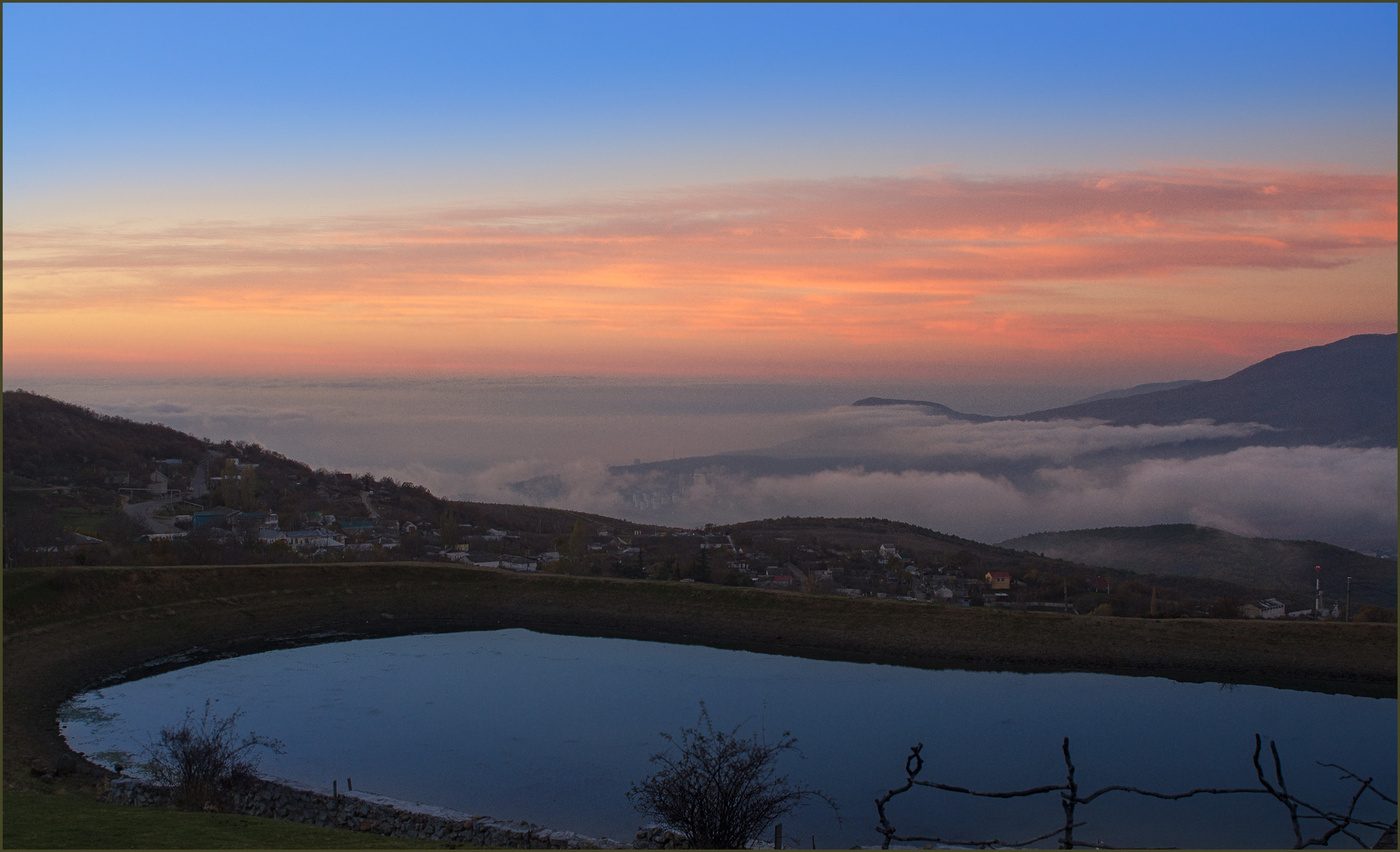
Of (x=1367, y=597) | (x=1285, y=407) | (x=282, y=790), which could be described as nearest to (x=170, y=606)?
(x=282, y=790)

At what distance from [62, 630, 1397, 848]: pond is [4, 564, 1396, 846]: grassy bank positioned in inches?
52.2

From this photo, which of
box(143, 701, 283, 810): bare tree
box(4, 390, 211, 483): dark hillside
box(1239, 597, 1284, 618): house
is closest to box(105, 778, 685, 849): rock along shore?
box(143, 701, 283, 810): bare tree

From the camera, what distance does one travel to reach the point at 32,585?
1030 inches

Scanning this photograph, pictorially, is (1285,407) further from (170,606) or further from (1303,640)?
(170,606)

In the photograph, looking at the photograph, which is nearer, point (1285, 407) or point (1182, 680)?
point (1182, 680)

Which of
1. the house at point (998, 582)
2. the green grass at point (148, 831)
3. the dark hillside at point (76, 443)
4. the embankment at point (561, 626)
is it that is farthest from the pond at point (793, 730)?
the dark hillside at point (76, 443)

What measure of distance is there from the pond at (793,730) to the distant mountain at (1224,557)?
1680 inches

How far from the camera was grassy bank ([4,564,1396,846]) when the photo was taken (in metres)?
24.1

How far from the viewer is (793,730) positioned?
18609 millimetres

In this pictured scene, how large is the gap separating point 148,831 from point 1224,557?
3296 inches

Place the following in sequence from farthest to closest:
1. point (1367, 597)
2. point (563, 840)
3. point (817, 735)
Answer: point (1367, 597) < point (817, 735) < point (563, 840)

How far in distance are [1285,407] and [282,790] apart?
137 m

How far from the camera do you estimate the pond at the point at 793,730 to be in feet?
47.9

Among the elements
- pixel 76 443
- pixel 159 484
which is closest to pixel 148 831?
pixel 159 484
